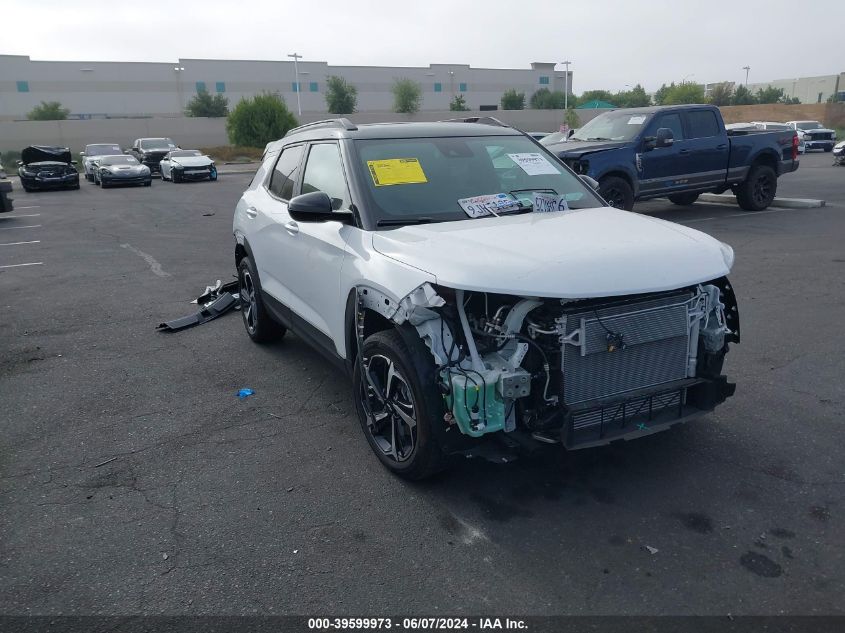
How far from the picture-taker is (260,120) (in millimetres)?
45969

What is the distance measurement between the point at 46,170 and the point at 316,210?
24.9 m

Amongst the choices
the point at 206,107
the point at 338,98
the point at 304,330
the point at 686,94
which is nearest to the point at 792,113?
the point at 686,94

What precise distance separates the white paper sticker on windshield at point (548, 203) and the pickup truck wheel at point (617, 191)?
7321mm

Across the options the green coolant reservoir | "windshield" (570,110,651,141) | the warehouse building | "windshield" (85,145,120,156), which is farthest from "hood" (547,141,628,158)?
the warehouse building

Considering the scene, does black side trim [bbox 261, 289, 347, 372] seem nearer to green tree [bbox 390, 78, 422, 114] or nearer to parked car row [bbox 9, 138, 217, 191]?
parked car row [bbox 9, 138, 217, 191]

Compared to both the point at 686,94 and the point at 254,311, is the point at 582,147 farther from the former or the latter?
the point at 686,94

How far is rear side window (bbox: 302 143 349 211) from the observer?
443 cm

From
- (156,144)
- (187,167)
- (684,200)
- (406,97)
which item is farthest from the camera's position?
(406,97)

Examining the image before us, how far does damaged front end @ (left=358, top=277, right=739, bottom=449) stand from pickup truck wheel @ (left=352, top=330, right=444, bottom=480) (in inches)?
3.0

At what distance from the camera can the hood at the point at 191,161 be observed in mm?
28280

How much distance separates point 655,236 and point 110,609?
3188mm

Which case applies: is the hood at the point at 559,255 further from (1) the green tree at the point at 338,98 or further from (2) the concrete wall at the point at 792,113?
A: (1) the green tree at the point at 338,98

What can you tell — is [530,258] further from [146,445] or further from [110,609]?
[146,445]

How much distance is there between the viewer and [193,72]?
78000 millimetres
